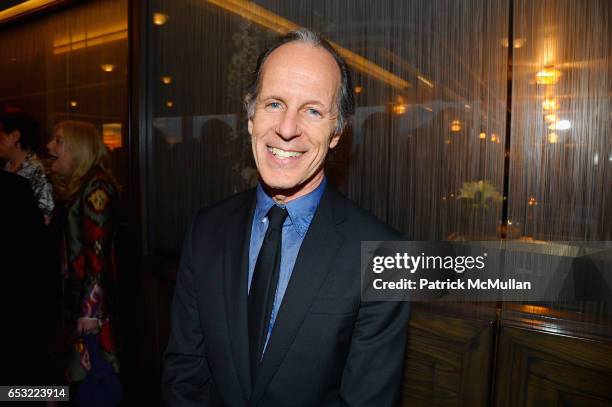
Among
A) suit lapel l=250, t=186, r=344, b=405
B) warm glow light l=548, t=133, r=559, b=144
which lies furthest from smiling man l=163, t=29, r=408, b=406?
warm glow light l=548, t=133, r=559, b=144

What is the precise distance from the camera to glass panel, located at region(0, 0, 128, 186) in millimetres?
2613

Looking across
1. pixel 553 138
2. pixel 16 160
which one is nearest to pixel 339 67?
pixel 553 138

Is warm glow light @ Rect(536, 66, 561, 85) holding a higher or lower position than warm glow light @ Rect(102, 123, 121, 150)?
higher

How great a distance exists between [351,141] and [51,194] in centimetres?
215

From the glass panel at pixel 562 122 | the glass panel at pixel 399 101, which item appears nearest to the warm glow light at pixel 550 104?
the glass panel at pixel 562 122

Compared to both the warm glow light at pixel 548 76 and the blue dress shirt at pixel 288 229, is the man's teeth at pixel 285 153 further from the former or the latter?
the warm glow light at pixel 548 76

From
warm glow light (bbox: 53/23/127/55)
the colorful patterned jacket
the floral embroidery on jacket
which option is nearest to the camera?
the colorful patterned jacket

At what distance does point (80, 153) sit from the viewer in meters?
2.46

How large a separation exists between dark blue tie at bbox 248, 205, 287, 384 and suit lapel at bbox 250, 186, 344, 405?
0.07 metres

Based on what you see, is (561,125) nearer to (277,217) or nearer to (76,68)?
(277,217)

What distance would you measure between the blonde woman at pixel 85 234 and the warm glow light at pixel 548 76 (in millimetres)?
2191

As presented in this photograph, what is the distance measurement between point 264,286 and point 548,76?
3.82ft

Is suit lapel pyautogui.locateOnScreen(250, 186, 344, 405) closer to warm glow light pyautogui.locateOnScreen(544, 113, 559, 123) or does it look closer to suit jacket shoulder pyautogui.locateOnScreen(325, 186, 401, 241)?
suit jacket shoulder pyautogui.locateOnScreen(325, 186, 401, 241)

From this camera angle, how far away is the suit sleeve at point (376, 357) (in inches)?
45.0
